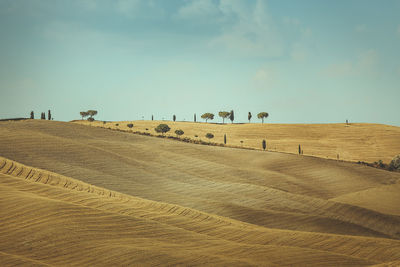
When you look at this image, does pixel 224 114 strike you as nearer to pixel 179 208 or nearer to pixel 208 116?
pixel 208 116

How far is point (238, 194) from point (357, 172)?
73.5 feet

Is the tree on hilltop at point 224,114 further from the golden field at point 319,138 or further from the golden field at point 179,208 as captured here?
the golden field at point 179,208

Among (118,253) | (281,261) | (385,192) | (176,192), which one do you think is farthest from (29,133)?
(385,192)

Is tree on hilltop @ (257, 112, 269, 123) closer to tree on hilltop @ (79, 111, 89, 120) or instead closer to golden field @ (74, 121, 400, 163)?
golden field @ (74, 121, 400, 163)

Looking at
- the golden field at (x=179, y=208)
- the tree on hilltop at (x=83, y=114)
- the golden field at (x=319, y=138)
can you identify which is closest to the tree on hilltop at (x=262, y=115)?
the golden field at (x=319, y=138)

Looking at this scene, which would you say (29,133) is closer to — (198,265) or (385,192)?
(198,265)

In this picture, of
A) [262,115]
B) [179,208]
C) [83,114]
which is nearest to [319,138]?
[262,115]

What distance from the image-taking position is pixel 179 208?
1931 cm

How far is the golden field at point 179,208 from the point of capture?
1251cm

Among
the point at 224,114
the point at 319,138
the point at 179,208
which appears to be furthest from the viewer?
the point at 224,114

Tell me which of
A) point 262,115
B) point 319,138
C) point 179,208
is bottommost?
point 179,208

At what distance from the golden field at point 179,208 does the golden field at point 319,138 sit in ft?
73.4

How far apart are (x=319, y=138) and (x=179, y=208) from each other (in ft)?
228

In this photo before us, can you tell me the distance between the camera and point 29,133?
3788cm
